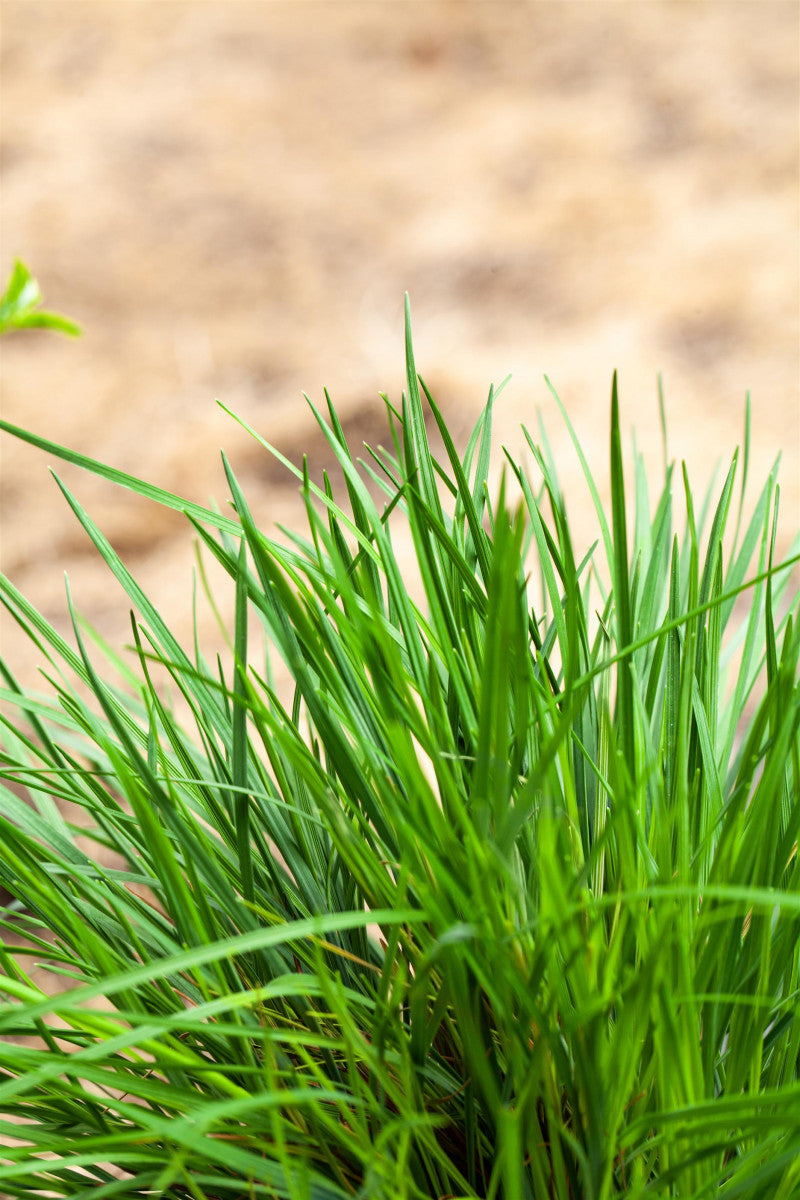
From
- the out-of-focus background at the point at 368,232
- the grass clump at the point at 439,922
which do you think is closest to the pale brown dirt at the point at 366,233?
the out-of-focus background at the point at 368,232

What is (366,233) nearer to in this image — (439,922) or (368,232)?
(368,232)

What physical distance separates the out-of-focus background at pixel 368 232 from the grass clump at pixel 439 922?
1.39 feet

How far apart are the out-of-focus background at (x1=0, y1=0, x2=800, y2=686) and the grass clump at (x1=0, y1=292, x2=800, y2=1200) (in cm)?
42

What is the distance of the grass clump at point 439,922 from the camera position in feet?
0.57

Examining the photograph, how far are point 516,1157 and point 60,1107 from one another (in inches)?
4.8

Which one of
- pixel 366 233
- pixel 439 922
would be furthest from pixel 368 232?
pixel 439 922

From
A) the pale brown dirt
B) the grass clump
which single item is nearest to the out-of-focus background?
the pale brown dirt

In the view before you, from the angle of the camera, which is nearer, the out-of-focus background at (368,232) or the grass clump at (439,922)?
the grass clump at (439,922)

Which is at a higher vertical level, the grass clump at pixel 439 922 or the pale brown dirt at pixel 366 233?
the pale brown dirt at pixel 366 233

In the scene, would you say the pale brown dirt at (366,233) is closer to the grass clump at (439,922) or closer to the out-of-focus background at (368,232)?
the out-of-focus background at (368,232)

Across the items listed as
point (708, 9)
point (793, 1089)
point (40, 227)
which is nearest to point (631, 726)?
point (793, 1089)

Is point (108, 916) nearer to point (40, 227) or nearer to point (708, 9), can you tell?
point (40, 227)

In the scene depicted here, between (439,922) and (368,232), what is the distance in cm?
84

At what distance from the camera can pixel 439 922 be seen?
0.58 feet
